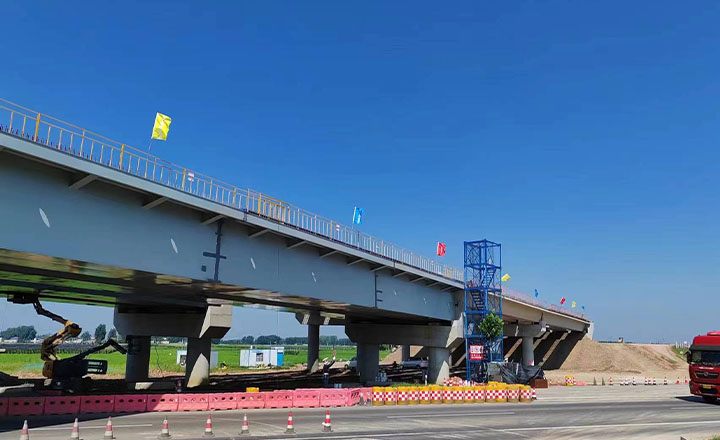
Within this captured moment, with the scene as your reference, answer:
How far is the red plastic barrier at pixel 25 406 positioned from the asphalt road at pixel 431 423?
1.11 m

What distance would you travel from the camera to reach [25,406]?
21.7 metres

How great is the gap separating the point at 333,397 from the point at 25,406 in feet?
46.5

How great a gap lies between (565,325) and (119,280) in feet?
243

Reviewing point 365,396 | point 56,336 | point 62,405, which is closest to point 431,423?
point 365,396

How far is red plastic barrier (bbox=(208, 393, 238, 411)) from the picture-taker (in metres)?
25.7

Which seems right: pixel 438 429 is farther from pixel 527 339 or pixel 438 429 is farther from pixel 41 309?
pixel 527 339

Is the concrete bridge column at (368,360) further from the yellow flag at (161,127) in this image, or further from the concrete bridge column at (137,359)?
the yellow flag at (161,127)

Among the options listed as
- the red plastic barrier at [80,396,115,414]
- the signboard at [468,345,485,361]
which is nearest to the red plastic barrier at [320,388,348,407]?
the red plastic barrier at [80,396,115,414]

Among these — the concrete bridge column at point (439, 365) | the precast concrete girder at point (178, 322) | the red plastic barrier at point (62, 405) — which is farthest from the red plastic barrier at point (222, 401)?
the concrete bridge column at point (439, 365)

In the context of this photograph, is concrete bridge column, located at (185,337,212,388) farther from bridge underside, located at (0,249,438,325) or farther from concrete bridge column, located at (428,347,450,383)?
concrete bridge column, located at (428,347,450,383)

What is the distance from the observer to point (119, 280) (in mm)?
24672

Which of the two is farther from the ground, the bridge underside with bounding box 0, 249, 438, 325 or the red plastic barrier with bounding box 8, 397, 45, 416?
the bridge underside with bounding box 0, 249, 438, 325

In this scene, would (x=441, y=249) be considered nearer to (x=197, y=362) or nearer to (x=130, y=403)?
(x=197, y=362)

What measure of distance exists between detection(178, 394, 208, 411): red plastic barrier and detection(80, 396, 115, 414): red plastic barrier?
2.95m
